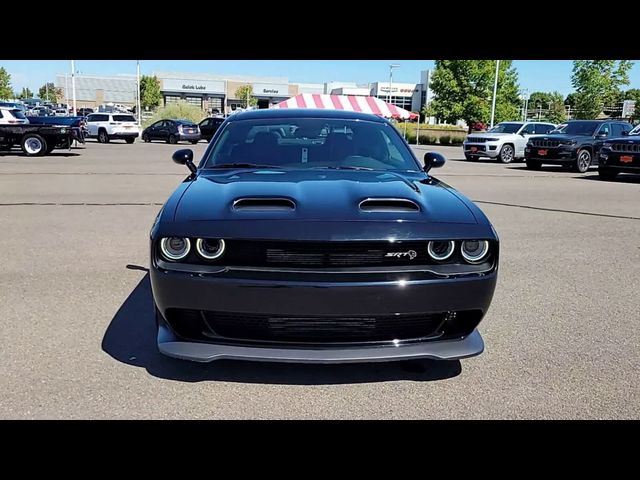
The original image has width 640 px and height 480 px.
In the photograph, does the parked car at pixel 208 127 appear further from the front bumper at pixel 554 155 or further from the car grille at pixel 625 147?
the car grille at pixel 625 147

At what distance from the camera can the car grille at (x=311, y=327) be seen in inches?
119

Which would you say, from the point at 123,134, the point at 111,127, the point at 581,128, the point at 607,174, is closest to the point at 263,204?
the point at 607,174

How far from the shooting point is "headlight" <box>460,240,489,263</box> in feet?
10.4

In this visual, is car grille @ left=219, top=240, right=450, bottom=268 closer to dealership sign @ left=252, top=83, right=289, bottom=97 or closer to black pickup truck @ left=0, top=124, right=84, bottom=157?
black pickup truck @ left=0, top=124, right=84, bottom=157

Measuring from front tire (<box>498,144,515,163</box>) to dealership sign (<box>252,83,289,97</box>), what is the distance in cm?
7570

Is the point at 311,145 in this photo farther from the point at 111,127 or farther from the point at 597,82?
the point at 597,82

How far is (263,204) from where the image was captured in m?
3.21

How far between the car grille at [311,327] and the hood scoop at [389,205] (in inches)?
23.0

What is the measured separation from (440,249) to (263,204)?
984mm

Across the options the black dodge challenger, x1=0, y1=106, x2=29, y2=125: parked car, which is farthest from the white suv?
the black dodge challenger
